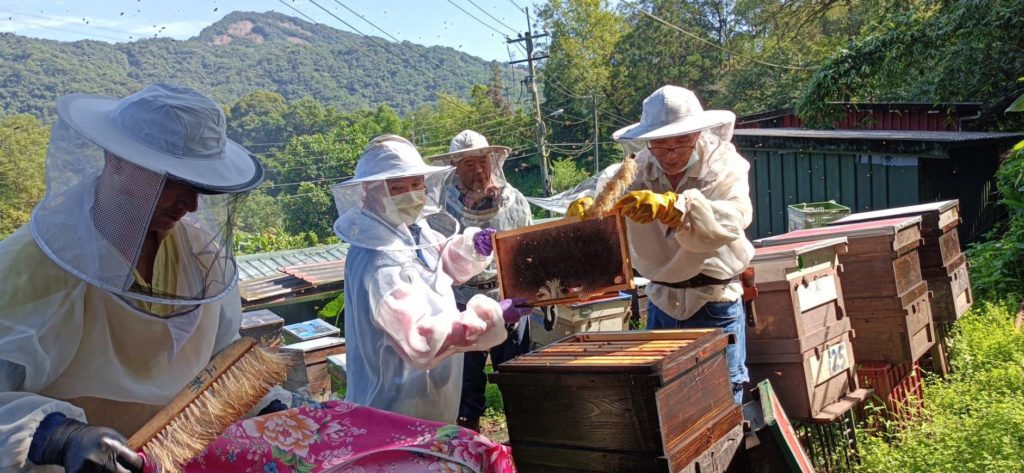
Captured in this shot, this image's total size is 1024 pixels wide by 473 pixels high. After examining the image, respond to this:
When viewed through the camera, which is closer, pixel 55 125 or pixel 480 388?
pixel 55 125

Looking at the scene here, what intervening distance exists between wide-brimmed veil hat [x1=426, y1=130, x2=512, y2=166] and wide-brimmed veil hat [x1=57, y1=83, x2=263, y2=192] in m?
2.89

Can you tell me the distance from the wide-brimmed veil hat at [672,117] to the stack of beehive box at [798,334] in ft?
2.34

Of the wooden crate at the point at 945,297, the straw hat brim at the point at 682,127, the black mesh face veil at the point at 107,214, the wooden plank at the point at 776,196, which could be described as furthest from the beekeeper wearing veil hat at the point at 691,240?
the wooden plank at the point at 776,196

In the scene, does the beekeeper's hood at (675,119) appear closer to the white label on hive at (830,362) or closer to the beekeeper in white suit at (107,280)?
the white label on hive at (830,362)

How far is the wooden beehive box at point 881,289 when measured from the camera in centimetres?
423

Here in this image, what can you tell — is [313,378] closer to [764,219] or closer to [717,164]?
[717,164]

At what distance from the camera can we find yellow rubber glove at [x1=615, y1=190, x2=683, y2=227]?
3014 mm

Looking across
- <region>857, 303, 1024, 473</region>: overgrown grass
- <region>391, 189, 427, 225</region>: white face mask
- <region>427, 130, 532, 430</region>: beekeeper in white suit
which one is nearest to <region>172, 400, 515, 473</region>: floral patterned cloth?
<region>391, 189, 427, 225</region>: white face mask

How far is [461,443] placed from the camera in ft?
7.07

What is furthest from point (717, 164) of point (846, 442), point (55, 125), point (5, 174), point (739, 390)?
point (5, 174)

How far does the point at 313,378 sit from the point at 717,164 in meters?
3.27

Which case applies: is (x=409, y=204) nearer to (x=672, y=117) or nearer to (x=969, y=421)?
(x=672, y=117)

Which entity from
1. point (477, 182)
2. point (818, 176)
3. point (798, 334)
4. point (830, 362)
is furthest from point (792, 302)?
point (818, 176)

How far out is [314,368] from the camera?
217 inches
